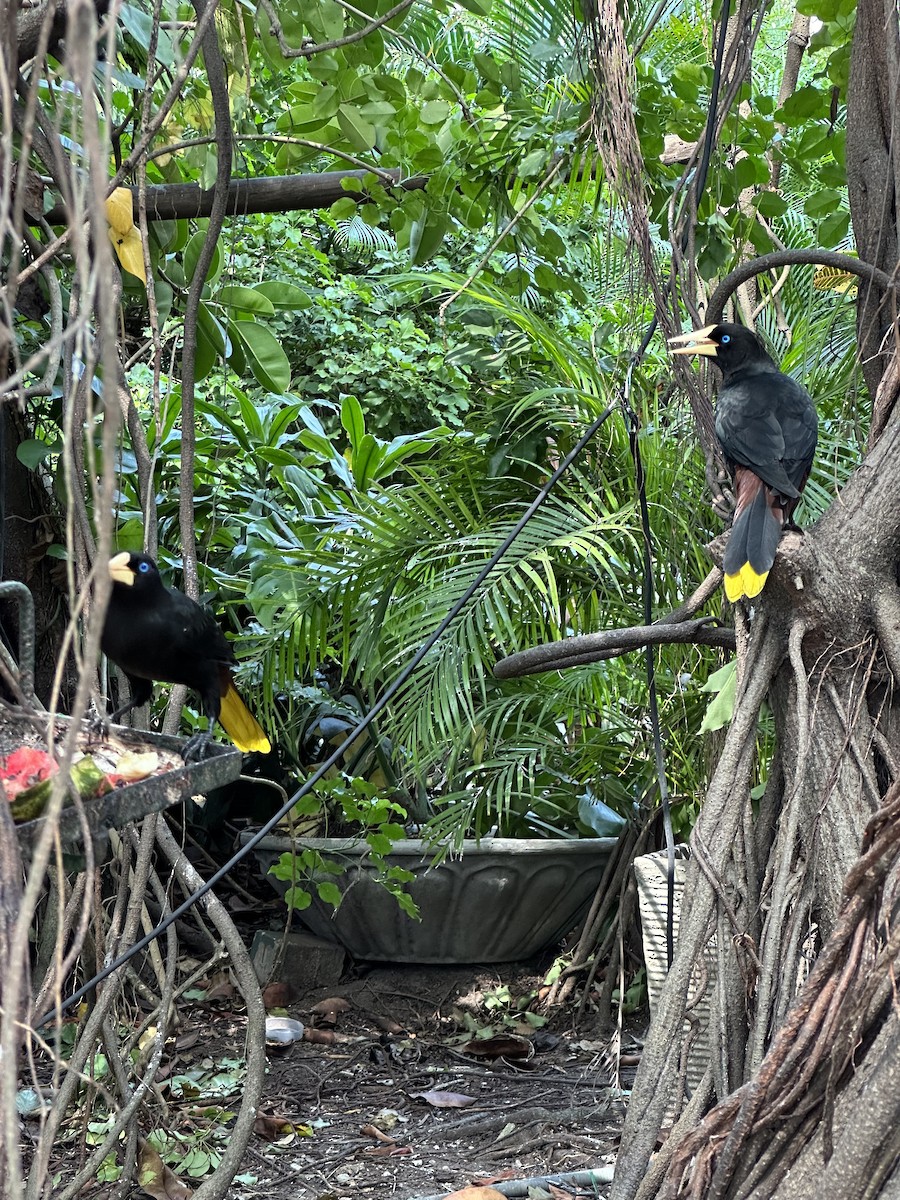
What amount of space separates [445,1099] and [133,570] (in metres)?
1.79

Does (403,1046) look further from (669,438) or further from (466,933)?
(669,438)

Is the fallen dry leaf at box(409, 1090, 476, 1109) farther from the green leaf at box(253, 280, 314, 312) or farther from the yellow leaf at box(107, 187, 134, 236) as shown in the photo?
the yellow leaf at box(107, 187, 134, 236)

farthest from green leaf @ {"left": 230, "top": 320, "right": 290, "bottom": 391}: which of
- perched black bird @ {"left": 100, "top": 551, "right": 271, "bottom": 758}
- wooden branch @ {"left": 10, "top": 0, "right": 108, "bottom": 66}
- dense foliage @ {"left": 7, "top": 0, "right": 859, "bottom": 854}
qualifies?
wooden branch @ {"left": 10, "top": 0, "right": 108, "bottom": 66}

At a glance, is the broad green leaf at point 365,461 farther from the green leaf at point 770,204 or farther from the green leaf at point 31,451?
the green leaf at point 770,204

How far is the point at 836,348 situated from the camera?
135 inches

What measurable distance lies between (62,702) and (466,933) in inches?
61.8

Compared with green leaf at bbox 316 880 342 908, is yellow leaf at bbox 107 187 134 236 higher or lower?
higher

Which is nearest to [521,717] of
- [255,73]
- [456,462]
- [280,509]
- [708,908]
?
[456,462]

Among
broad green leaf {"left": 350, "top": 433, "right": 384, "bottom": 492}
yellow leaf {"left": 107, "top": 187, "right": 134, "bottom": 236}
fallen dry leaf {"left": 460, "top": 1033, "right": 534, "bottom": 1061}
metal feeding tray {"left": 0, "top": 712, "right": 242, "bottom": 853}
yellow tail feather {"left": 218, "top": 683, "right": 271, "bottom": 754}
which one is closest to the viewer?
metal feeding tray {"left": 0, "top": 712, "right": 242, "bottom": 853}

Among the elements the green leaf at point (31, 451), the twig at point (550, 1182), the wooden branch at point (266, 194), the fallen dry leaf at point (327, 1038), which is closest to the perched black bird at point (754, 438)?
the wooden branch at point (266, 194)

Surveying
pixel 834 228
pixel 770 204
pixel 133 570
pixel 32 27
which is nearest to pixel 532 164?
pixel 770 204

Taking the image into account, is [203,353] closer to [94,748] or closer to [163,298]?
[163,298]

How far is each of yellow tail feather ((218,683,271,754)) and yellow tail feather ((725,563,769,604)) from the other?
4.25 feet

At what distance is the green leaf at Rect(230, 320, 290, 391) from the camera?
2975 millimetres
